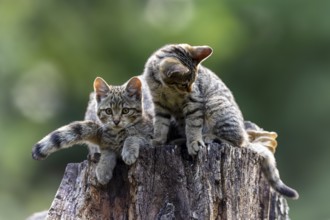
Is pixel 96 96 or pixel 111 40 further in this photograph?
pixel 111 40

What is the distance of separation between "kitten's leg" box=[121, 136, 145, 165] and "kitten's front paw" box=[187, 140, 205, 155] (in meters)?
0.42

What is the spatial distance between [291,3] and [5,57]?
5.28 metres

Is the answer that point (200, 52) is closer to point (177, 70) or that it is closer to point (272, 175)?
point (177, 70)

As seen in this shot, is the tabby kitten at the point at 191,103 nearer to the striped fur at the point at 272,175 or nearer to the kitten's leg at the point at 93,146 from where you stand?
the striped fur at the point at 272,175

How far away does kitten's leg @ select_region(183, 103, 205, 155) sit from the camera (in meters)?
8.55

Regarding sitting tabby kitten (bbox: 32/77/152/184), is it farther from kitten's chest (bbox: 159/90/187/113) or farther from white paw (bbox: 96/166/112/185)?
kitten's chest (bbox: 159/90/187/113)

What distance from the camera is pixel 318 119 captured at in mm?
17844

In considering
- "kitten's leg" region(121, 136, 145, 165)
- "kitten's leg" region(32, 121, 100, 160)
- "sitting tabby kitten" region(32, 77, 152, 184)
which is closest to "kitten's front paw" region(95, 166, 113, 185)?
"sitting tabby kitten" region(32, 77, 152, 184)

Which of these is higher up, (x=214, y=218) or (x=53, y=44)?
(x=53, y=44)

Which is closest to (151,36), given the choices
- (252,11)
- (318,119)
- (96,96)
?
(252,11)

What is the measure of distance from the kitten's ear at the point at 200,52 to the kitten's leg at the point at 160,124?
1.78 ft

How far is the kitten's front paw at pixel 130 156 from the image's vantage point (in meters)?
8.07

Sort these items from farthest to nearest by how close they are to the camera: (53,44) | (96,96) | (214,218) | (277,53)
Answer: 1. (277,53)
2. (53,44)
3. (96,96)
4. (214,218)

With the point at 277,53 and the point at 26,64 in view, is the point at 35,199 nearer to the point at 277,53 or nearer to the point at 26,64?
the point at 26,64
